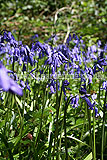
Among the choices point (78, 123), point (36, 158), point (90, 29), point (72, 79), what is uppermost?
point (90, 29)

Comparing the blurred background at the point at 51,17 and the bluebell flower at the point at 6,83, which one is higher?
the blurred background at the point at 51,17

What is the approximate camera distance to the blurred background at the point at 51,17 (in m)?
10.1

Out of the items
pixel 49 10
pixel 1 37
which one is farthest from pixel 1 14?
pixel 1 37

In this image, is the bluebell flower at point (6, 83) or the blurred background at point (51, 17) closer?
the bluebell flower at point (6, 83)

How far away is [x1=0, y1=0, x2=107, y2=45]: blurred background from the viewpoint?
10094 mm

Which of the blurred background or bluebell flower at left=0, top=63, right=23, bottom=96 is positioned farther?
the blurred background

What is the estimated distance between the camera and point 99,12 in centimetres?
1167

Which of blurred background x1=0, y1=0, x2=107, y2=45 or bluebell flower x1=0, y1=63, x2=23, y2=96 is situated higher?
blurred background x1=0, y1=0, x2=107, y2=45

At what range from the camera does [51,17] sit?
38.1ft

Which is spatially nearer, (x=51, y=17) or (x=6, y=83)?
(x=6, y=83)

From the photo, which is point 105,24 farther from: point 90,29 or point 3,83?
point 3,83

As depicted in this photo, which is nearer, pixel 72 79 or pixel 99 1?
pixel 72 79

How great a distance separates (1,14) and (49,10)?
2.61 m

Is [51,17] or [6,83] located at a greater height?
[51,17]
